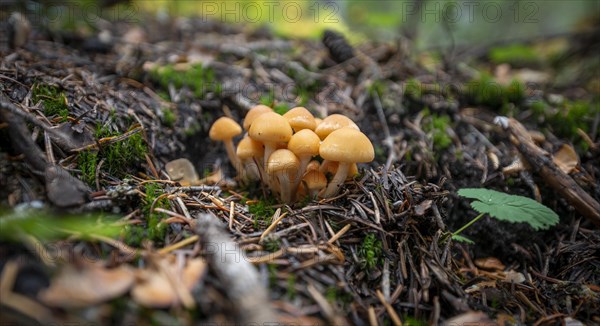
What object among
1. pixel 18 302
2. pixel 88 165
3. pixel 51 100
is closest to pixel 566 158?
pixel 88 165

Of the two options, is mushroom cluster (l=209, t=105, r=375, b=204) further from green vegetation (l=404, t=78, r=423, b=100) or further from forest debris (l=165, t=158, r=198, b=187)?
green vegetation (l=404, t=78, r=423, b=100)

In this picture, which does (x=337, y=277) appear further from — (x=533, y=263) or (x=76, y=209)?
(x=533, y=263)

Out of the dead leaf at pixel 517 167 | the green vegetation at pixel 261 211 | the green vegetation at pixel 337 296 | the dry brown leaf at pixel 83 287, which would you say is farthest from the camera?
the dead leaf at pixel 517 167

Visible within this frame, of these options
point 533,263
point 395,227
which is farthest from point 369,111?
point 533,263

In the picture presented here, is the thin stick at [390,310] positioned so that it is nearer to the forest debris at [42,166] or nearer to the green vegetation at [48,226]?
the green vegetation at [48,226]

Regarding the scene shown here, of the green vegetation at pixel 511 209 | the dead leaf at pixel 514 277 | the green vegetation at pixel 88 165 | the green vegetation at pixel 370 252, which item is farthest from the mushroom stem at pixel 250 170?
the dead leaf at pixel 514 277

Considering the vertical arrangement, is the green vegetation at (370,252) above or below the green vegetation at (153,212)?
below

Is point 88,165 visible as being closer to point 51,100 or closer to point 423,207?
point 51,100
